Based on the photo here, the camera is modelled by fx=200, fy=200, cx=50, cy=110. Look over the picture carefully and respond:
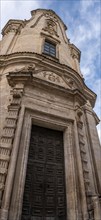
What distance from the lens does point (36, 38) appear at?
12.1 m

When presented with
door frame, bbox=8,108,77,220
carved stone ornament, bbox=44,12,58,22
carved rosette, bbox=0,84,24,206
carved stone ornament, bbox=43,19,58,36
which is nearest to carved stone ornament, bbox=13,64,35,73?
carved rosette, bbox=0,84,24,206

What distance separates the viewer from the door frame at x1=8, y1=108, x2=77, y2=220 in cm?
502

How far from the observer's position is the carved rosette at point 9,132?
5.21 meters

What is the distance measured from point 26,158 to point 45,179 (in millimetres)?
896

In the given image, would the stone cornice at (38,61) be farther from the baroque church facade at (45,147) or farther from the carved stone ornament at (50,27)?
the carved stone ornament at (50,27)

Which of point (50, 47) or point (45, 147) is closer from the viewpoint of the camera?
point (45, 147)

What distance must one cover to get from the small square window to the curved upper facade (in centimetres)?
13

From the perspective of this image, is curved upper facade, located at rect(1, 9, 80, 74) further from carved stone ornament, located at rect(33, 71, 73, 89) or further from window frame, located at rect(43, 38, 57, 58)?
carved stone ornament, located at rect(33, 71, 73, 89)

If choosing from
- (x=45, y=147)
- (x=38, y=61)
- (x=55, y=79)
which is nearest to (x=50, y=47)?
(x=38, y=61)

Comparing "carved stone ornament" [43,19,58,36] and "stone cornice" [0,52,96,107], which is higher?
"carved stone ornament" [43,19,58,36]

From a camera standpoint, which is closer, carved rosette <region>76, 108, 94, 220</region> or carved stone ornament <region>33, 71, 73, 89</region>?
carved rosette <region>76, 108, 94, 220</region>

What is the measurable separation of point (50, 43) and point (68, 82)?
174 inches

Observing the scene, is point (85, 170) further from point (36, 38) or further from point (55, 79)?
point (36, 38)

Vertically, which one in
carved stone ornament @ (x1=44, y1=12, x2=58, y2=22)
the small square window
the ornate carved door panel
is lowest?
the ornate carved door panel
